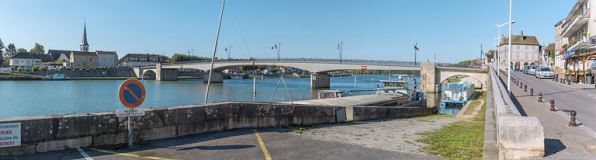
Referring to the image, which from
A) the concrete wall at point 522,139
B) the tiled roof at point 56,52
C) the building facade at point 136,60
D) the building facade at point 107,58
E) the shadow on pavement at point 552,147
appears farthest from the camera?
the building facade at point 136,60

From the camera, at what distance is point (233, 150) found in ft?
25.1

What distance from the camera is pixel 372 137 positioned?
32.8 feet

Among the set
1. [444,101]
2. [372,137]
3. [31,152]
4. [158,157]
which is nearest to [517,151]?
[372,137]

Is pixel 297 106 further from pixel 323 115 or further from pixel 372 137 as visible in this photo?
pixel 372 137

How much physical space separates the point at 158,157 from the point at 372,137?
18.0 ft

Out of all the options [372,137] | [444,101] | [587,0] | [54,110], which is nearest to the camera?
[372,137]

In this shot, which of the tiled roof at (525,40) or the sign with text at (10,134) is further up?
the tiled roof at (525,40)

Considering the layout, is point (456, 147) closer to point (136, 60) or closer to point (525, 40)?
point (525, 40)

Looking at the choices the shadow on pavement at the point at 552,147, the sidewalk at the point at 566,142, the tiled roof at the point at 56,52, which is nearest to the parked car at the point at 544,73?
the sidewalk at the point at 566,142

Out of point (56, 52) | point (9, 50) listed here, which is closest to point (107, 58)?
point (56, 52)

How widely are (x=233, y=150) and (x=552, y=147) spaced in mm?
6225

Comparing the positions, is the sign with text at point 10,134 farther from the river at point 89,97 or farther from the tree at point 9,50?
the tree at point 9,50

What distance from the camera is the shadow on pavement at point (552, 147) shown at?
6598 mm

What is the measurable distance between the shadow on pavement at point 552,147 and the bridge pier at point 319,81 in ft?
246
